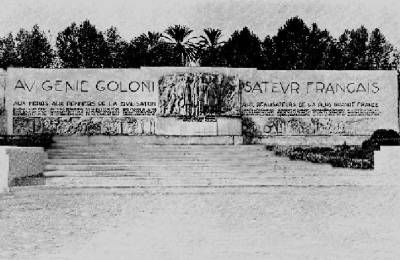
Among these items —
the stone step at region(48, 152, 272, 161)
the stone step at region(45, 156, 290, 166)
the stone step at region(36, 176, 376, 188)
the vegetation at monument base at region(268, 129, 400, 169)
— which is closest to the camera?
the stone step at region(36, 176, 376, 188)

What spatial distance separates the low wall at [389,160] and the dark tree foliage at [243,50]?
31.1 meters

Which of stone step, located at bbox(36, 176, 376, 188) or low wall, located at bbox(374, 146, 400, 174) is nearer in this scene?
stone step, located at bbox(36, 176, 376, 188)

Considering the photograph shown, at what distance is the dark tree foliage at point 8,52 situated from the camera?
47.4 m

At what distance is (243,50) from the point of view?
5031cm

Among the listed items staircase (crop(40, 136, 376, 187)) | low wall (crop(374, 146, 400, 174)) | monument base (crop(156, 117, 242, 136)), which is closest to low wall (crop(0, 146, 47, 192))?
staircase (crop(40, 136, 376, 187))

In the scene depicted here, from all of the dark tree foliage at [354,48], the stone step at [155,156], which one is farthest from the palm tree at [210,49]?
the stone step at [155,156]

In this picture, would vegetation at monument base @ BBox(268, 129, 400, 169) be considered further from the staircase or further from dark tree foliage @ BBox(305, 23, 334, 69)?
dark tree foliage @ BBox(305, 23, 334, 69)

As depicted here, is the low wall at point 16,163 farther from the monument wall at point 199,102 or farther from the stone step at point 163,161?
the monument wall at point 199,102

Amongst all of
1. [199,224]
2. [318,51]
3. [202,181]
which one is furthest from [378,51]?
[199,224]

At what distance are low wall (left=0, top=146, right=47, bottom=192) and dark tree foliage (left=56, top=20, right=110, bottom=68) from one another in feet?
105

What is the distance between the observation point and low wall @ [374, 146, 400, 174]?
698 inches

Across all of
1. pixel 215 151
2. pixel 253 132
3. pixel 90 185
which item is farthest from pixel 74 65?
pixel 90 185

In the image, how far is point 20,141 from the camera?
26.1 metres

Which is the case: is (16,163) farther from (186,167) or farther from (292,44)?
(292,44)
